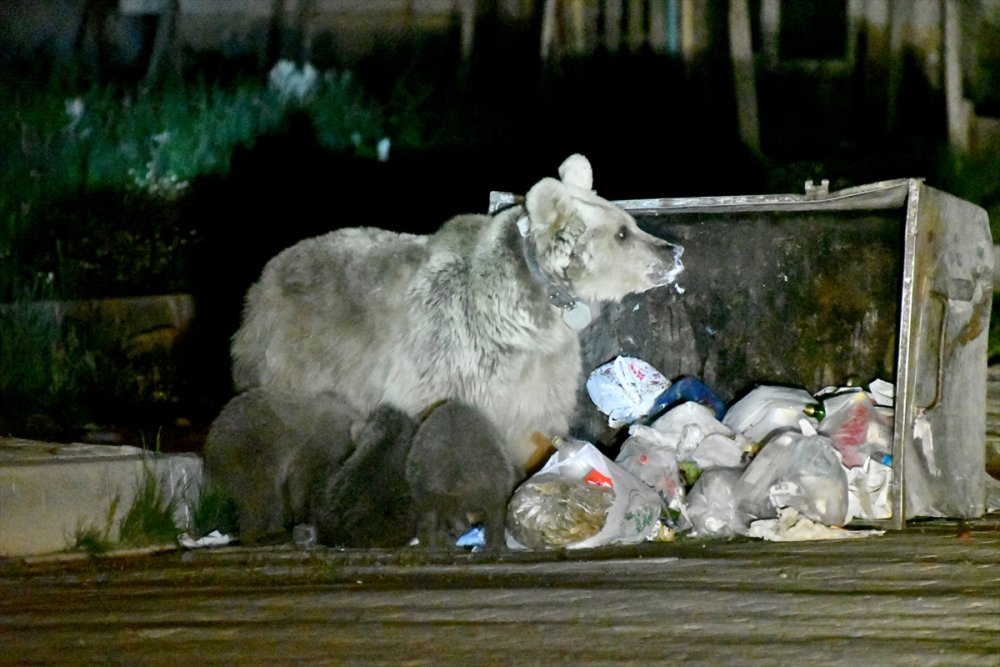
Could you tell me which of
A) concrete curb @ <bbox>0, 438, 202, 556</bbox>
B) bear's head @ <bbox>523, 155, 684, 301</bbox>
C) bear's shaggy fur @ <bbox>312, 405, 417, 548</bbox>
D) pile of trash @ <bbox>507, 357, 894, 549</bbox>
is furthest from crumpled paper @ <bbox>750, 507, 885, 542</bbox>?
concrete curb @ <bbox>0, 438, 202, 556</bbox>

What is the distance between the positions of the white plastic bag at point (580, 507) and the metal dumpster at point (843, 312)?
119 centimetres

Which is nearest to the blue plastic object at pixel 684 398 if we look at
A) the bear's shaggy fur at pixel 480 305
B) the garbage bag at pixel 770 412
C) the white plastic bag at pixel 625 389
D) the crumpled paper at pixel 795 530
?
the white plastic bag at pixel 625 389

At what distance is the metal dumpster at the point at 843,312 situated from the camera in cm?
625

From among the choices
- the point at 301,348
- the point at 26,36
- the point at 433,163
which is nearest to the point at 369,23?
the point at 433,163

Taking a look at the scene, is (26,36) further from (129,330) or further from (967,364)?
(967,364)

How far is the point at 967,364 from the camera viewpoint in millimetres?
6426

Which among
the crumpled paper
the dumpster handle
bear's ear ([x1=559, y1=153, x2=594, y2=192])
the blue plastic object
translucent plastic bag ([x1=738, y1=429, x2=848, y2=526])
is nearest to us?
the crumpled paper

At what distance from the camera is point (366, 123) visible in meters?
13.5

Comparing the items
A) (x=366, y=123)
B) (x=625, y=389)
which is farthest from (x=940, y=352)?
(x=366, y=123)

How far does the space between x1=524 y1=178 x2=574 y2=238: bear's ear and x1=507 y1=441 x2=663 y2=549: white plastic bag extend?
106 centimetres

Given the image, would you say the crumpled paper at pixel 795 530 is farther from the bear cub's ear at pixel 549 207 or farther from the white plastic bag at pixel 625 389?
the bear cub's ear at pixel 549 207

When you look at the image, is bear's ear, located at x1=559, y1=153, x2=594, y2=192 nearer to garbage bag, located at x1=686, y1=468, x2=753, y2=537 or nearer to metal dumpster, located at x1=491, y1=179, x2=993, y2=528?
metal dumpster, located at x1=491, y1=179, x2=993, y2=528

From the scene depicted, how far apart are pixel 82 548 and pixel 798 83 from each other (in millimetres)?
9963

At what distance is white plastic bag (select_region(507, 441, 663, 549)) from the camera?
233 inches
